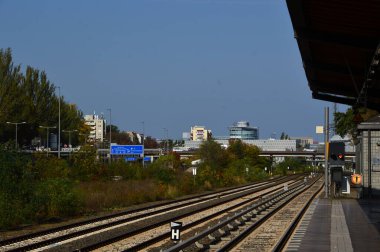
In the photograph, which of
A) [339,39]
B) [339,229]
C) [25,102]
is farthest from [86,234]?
[25,102]

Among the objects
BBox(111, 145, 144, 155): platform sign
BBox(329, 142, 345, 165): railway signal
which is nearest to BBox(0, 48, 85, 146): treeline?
BBox(111, 145, 144, 155): platform sign

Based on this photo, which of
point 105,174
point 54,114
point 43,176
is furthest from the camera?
point 54,114

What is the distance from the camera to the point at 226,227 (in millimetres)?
20344

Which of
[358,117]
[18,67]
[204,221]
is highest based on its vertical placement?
[18,67]

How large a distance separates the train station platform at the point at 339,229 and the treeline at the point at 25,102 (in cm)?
5687

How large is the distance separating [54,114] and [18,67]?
11454mm

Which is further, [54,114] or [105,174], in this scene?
[54,114]

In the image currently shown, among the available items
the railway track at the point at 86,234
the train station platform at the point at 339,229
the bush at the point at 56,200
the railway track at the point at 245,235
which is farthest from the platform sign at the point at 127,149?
the railway track at the point at 245,235

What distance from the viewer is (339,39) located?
17.0 metres

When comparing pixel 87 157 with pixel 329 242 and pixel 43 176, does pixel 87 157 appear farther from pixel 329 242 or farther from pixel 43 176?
pixel 329 242

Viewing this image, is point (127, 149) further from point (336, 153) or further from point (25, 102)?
point (336, 153)

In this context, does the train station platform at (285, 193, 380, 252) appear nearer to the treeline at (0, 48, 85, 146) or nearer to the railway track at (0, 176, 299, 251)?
the railway track at (0, 176, 299, 251)

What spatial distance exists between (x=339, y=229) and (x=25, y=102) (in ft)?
235

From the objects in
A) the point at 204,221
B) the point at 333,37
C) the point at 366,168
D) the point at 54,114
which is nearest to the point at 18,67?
the point at 54,114
